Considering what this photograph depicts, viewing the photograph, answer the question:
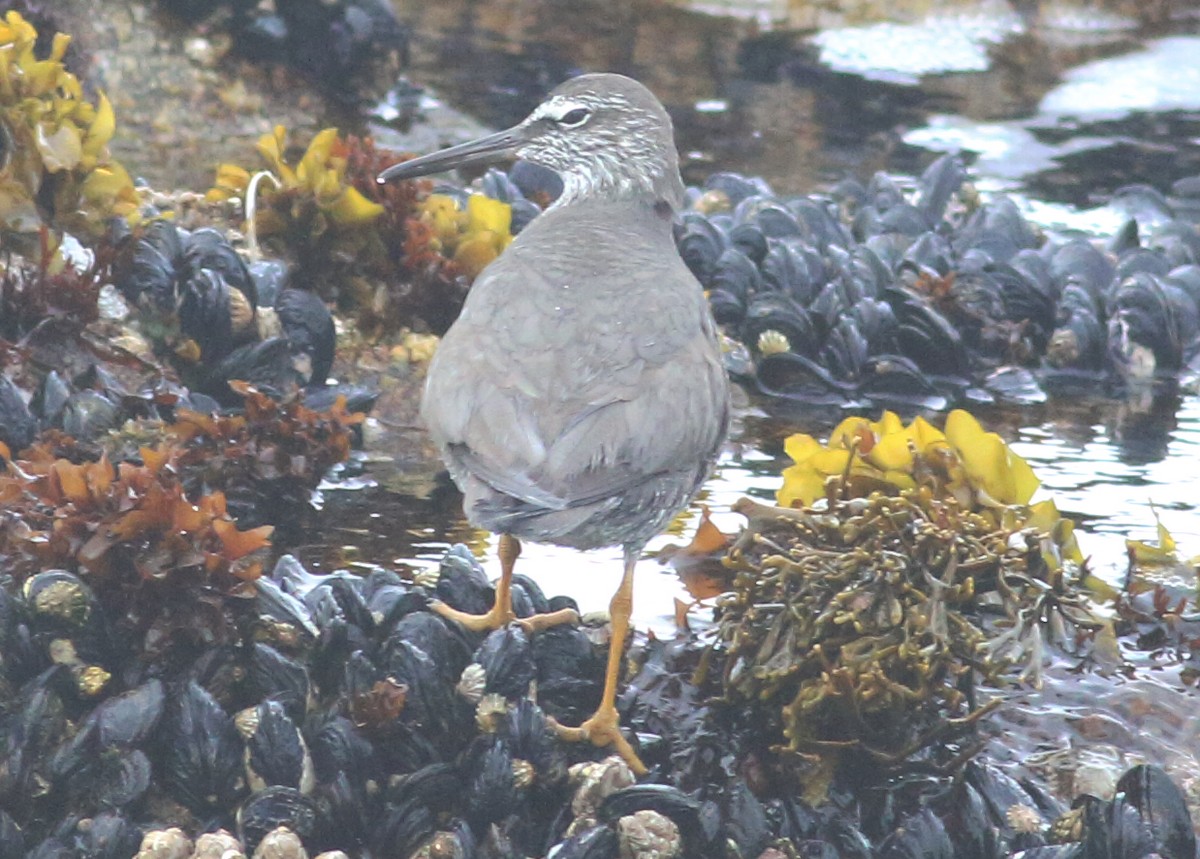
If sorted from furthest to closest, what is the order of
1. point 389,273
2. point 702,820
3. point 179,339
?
point 389,273
point 179,339
point 702,820

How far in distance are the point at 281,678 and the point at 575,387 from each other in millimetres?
1187

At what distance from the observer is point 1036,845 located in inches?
193

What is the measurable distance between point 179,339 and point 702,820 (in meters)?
3.33

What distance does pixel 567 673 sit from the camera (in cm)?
525

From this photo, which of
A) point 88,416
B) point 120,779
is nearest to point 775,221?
point 88,416

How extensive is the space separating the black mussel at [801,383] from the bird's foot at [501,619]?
3.15 meters

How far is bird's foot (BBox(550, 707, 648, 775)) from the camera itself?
A: 4941mm

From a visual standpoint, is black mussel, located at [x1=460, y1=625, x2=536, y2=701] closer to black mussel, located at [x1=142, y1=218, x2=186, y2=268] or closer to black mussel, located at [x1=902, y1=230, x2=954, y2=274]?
black mussel, located at [x1=142, y1=218, x2=186, y2=268]

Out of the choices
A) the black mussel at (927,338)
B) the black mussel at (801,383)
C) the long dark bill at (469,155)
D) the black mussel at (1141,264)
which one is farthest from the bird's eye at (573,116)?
the black mussel at (1141,264)

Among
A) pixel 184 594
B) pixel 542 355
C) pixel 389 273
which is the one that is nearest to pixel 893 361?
pixel 389 273

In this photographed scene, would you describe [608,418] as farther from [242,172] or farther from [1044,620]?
[242,172]

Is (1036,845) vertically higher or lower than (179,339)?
lower

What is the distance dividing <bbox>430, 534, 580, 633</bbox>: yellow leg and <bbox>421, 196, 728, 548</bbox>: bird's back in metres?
0.33

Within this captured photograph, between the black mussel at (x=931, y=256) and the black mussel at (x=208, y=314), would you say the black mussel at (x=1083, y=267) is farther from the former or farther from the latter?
the black mussel at (x=208, y=314)
